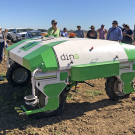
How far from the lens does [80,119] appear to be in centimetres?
369

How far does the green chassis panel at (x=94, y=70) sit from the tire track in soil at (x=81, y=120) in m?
0.85

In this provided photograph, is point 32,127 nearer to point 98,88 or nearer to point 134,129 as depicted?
point 134,129

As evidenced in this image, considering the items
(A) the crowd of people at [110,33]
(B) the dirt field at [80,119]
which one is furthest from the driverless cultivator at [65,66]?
(A) the crowd of people at [110,33]

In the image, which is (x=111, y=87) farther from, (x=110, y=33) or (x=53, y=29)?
(x=110, y=33)

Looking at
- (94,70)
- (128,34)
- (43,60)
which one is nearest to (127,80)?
(94,70)

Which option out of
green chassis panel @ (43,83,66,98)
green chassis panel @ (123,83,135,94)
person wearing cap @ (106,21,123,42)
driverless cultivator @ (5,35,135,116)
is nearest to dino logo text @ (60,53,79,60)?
driverless cultivator @ (5,35,135,116)

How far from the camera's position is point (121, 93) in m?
4.68

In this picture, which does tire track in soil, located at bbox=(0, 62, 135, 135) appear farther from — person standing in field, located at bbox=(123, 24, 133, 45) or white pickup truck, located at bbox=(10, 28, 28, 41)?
white pickup truck, located at bbox=(10, 28, 28, 41)

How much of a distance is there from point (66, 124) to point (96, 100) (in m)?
1.47

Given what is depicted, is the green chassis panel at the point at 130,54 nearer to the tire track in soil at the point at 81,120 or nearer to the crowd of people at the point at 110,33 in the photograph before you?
the tire track in soil at the point at 81,120

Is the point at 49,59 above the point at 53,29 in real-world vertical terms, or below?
below

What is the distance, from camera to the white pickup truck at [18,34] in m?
20.2

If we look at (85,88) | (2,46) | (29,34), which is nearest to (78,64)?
(85,88)

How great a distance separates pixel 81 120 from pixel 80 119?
0.03 m
